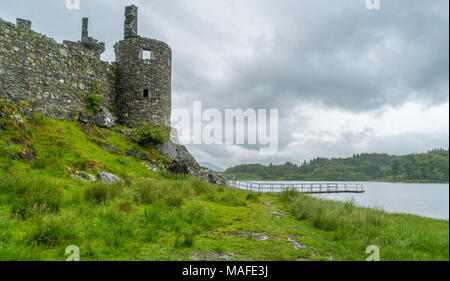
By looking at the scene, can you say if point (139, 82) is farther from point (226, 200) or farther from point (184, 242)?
point (184, 242)

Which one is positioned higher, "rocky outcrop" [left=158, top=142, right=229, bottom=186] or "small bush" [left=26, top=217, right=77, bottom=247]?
"rocky outcrop" [left=158, top=142, right=229, bottom=186]

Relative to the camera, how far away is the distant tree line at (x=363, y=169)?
102 meters

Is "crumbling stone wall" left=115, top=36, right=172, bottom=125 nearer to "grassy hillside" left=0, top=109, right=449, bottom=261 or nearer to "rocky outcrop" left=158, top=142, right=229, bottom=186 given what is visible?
"rocky outcrop" left=158, top=142, right=229, bottom=186

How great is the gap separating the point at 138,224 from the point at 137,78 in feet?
48.8

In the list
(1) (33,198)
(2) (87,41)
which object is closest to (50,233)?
(1) (33,198)

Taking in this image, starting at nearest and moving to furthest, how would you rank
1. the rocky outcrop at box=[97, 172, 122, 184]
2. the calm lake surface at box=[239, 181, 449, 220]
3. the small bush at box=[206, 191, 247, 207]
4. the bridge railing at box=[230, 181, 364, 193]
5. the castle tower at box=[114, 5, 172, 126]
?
1. the rocky outcrop at box=[97, 172, 122, 184]
2. the small bush at box=[206, 191, 247, 207]
3. the castle tower at box=[114, 5, 172, 126]
4. the bridge railing at box=[230, 181, 364, 193]
5. the calm lake surface at box=[239, 181, 449, 220]

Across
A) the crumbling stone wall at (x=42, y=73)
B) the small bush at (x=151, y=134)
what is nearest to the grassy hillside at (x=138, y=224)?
the crumbling stone wall at (x=42, y=73)

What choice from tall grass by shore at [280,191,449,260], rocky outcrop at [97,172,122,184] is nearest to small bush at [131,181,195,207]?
rocky outcrop at [97,172,122,184]

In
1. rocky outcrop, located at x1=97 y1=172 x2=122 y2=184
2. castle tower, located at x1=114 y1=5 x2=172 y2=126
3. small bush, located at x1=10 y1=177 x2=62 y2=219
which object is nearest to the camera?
small bush, located at x1=10 y1=177 x2=62 y2=219

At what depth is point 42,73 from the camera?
13.5 m

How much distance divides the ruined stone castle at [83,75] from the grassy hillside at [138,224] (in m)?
2.74

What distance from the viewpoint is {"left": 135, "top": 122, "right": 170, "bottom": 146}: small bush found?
54.6 feet

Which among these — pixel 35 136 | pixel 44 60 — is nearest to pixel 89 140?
pixel 35 136

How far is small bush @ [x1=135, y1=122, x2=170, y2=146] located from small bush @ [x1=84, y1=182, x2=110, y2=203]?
30.4 ft
